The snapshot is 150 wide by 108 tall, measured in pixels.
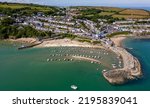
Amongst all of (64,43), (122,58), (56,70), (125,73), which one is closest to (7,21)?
(64,43)

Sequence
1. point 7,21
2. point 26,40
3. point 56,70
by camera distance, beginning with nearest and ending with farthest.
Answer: point 56,70 → point 26,40 → point 7,21

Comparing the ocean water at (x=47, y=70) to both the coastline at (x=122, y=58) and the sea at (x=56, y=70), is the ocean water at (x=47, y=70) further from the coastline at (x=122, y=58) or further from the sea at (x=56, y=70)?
the coastline at (x=122, y=58)

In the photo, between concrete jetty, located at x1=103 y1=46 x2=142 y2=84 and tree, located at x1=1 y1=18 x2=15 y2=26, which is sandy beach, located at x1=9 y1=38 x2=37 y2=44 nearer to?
tree, located at x1=1 y1=18 x2=15 y2=26

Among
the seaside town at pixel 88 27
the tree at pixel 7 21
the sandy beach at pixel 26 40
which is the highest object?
the tree at pixel 7 21

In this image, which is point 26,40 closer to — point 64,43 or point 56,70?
point 64,43

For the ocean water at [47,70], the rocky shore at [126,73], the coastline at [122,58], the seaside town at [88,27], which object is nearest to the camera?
the ocean water at [47,70]

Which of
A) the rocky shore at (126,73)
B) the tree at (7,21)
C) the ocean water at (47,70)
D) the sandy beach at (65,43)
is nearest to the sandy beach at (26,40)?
the sandy beach at (65,43)

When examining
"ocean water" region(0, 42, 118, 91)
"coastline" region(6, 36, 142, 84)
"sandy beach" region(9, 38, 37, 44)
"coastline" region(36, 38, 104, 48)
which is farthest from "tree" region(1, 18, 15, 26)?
"ocean water" region(0, 42, 118, 91)

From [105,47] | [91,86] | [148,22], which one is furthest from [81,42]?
[148,22]

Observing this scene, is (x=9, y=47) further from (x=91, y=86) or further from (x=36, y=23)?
(x=91, y=86)
